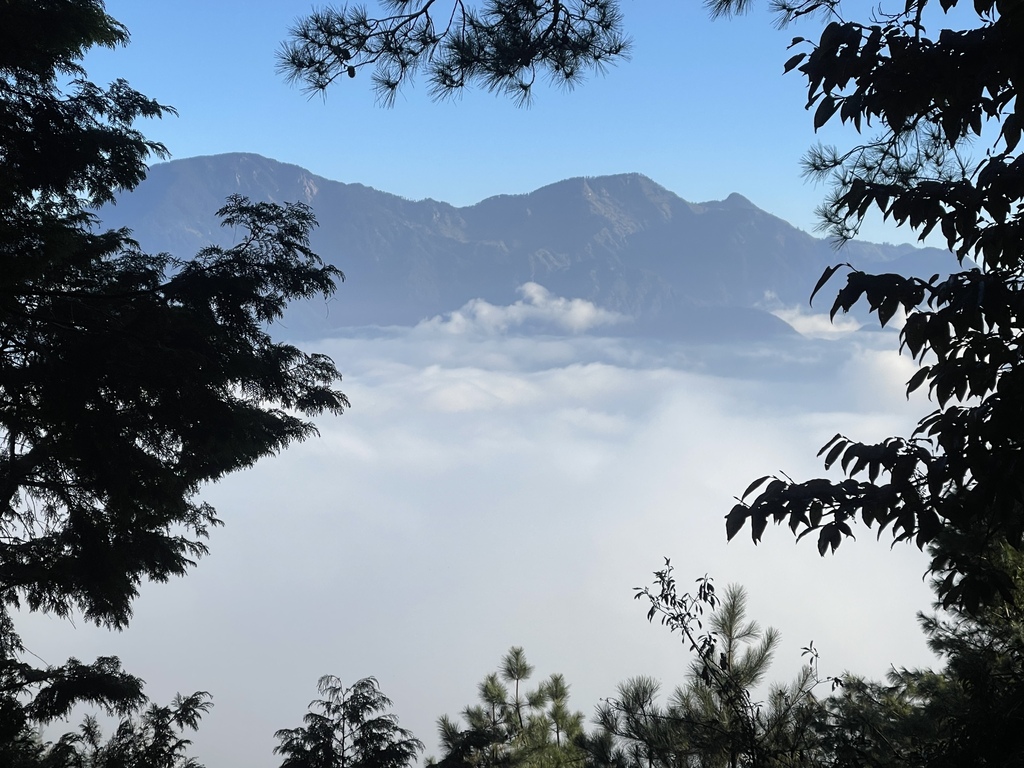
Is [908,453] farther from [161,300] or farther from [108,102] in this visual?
[108,102]

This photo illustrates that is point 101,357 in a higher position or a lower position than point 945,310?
higher

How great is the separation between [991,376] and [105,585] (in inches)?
251

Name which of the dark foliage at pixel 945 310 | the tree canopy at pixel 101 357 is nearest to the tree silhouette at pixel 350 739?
the tree canopy at pixel 101 357

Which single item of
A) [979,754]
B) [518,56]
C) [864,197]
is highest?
[518,56]

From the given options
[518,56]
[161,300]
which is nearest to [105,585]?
[161,300]

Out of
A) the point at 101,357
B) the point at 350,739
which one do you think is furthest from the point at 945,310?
the point at 350,739

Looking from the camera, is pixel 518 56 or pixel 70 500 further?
pixel 70 500

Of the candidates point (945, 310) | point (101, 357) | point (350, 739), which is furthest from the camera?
point (350, 739)

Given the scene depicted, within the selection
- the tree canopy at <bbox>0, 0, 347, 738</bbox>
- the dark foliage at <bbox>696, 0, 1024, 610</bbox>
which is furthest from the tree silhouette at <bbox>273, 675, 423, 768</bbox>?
the dark foliage at <bbox>696, 0, 1024, 610</bbox>

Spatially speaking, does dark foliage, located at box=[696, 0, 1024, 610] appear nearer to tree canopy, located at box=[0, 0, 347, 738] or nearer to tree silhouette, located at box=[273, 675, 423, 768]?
tree canopy, located at box=[0, 0, 347, 738]

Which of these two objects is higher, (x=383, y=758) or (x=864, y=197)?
(x=383, y=758)

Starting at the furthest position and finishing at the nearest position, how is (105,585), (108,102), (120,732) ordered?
1. (120,732)
2. (108,102)
3. (105,585)

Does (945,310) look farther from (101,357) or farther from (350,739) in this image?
(350,739)

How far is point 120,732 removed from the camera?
28.3ft
